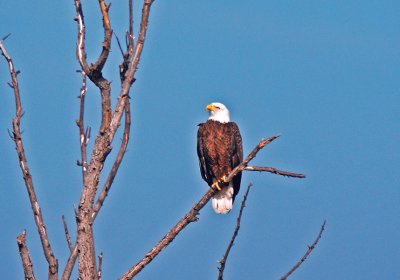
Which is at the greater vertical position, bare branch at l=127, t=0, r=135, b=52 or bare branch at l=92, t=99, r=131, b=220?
bare branch at l=127, t=0, r=135, b=52

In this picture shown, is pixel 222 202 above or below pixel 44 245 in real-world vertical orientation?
above

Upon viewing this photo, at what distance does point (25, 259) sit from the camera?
401cm

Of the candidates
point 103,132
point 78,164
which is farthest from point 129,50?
point 78,164

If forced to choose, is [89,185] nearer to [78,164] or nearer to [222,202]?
[78,164]

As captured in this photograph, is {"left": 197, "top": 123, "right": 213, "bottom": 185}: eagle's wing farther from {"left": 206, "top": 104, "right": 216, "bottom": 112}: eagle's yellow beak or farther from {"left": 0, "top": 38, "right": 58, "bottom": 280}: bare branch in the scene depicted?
{"left": 0, "top": 38, "right": 58, "bottom": 280}: bare branch

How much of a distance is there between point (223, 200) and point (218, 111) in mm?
1123

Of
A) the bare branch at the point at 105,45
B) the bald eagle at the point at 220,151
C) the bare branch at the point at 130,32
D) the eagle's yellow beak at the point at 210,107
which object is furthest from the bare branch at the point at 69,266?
the eagle's yellow beak at the point at 210,107

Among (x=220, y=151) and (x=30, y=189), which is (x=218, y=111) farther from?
(x=30, y=189)

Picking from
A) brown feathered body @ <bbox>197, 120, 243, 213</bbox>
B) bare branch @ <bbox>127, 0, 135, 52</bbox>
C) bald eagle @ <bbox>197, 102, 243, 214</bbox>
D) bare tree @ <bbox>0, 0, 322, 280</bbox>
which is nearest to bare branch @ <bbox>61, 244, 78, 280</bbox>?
bare tree @ <bbox>0, 0, 322, 280</bbox>

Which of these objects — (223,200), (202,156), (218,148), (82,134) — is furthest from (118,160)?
(223,200)

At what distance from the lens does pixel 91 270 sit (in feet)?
12.5

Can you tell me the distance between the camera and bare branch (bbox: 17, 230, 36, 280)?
13.1ft

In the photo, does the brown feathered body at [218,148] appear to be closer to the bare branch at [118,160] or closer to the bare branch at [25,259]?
the bare branch at [118,160]

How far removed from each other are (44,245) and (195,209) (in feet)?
3.51
